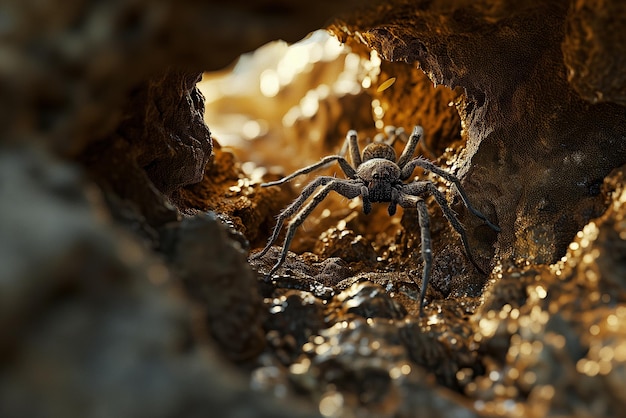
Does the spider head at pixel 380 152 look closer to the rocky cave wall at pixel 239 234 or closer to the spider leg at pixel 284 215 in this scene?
the rocky cave wall at pixel 239 234

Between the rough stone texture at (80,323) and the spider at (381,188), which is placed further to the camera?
the spider at (381,188)

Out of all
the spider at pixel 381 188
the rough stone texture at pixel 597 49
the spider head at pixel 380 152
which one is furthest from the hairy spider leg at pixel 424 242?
the rough stone texture at pixel 597 49

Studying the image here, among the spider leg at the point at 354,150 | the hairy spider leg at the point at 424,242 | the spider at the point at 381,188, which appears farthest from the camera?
the spider leg at the point at 354,150

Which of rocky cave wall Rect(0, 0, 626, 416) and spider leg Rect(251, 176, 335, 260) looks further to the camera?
spider leg Rect(251, 176, 335, 260)

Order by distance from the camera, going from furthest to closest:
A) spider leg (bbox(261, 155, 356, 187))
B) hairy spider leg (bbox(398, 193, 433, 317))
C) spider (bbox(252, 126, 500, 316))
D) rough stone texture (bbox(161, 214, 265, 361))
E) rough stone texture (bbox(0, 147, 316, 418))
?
1. spider leg (bbox(261, 155, 356, 187))
2. spider (bbox(252, 126, 500, 316))
3. hairy spider leg (bbox(398, 193, 433, 317))
4. rough stone texture (bbox(161, 214, 265, 361))
5. rough stone texture (bbox(0, 147, 316, 418))

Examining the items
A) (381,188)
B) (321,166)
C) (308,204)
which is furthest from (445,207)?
(321,166)

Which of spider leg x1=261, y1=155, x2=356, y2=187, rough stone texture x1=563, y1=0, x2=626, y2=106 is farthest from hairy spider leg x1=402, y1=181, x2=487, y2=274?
rough stone texture x1=563, y1=0, x2=626, y2=106

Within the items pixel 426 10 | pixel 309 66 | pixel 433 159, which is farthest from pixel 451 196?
pixel 309 66

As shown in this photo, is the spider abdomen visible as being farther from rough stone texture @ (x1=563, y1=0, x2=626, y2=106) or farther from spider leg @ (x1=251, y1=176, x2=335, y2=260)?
rough stone texture @ (x1=563, y1=0, x2=626, y2=106)
